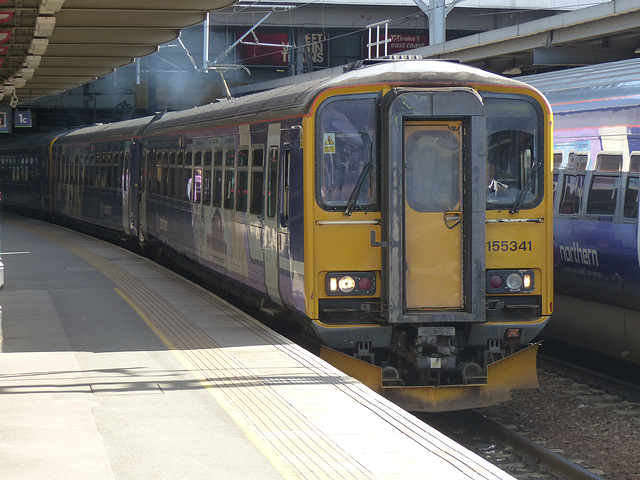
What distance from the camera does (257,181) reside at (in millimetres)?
10875

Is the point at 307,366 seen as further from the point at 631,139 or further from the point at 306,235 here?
the point at 631,139

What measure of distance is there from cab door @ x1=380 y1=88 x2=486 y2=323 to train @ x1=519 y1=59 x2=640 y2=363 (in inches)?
78.1

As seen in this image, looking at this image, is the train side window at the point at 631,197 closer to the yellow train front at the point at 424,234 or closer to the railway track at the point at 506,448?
the yellow train front at the point at 424,234

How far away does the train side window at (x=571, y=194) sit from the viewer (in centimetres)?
1105

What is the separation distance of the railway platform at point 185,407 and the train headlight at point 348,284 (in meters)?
0.66

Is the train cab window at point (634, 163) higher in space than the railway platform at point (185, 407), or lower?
higher

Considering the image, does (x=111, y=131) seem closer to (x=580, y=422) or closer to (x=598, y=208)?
(x=598, y=208)

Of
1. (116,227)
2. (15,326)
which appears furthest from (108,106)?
(15,326)

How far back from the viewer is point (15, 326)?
1092 centimetres

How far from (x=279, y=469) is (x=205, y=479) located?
16.9 inches

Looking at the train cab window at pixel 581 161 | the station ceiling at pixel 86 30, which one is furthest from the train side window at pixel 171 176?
the train cab window at pixel 581 161

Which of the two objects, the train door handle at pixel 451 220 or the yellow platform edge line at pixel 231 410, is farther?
the train door handle at pixel 451 220

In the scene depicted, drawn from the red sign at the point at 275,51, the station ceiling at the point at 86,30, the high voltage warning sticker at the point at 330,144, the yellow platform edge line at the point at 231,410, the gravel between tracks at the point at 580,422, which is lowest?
the gravel between tracks at the point at 580,422

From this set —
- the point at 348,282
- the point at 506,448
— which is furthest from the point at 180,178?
the point at 506,448
